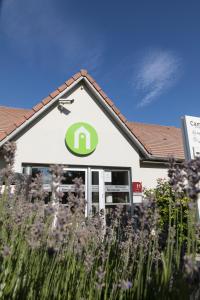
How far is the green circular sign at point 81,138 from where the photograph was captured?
10.9 meters

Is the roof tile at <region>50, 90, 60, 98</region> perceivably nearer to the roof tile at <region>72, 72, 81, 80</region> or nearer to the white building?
the white building

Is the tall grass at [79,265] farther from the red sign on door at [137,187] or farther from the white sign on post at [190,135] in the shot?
the red sign on door at [137,187]

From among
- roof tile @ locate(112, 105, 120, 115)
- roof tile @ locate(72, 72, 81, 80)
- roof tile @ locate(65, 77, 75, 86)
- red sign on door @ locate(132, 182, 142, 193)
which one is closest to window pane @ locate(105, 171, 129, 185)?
A: red sign on door @ locate(132, 182, 142, 193)

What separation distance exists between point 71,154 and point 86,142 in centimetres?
78

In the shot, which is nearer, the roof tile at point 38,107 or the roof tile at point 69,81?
the roof tile at point 38,107

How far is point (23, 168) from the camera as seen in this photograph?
10.0m

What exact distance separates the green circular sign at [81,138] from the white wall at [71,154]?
0.20 metres

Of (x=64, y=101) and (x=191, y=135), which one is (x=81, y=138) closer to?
(x=64, y=101)

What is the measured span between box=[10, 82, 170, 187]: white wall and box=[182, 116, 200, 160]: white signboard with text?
5100 mm

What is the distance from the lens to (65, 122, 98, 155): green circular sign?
1090cm

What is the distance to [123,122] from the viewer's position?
477 inches

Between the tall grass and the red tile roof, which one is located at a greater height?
the red tile roof

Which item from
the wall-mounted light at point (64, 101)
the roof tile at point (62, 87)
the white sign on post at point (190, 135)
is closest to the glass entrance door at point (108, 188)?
the wall-mounted light at point (64, 101)

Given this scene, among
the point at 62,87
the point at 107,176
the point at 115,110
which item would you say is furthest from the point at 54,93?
the point at 107,176
